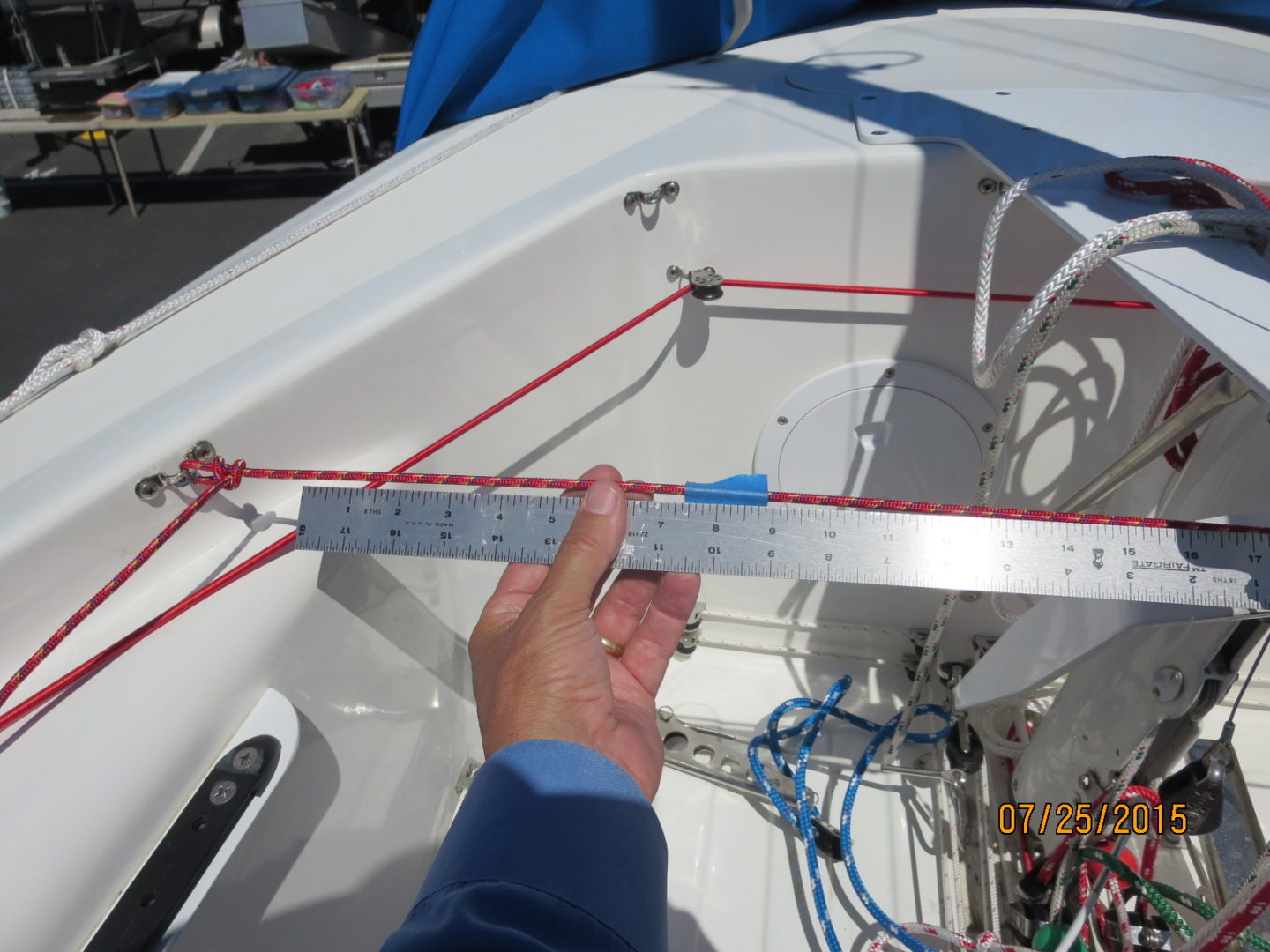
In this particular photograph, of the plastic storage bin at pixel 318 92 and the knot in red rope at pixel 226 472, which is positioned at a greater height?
the knot in red rope at pixel 226 472

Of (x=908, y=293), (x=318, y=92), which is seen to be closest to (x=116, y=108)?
(x=318, y=92)

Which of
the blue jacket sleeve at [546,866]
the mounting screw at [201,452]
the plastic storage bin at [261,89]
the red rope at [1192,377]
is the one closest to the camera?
the blue jacket sleeve at [546,866]

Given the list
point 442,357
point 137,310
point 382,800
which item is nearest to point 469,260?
point 442,357

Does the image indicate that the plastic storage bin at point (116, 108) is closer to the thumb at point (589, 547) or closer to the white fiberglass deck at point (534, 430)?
the white fiberglass deck at point (534, 430)

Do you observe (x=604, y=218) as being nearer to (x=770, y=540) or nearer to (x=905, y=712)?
(x=770, y=540)

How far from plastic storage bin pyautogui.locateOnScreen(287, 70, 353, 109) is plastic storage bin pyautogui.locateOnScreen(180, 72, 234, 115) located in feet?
1.02

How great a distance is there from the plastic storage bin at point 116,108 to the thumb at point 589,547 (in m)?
4.11

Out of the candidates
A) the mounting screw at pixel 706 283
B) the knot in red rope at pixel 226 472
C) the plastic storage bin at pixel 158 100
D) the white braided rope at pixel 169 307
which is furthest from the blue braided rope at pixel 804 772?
the plastic storage bin at pixel 158 100

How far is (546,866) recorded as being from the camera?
492mm

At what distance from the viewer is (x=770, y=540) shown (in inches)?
27.3

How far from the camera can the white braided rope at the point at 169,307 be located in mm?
785

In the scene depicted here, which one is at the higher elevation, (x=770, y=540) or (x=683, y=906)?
(x=770, y=540)

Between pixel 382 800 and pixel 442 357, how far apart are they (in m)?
0.48
